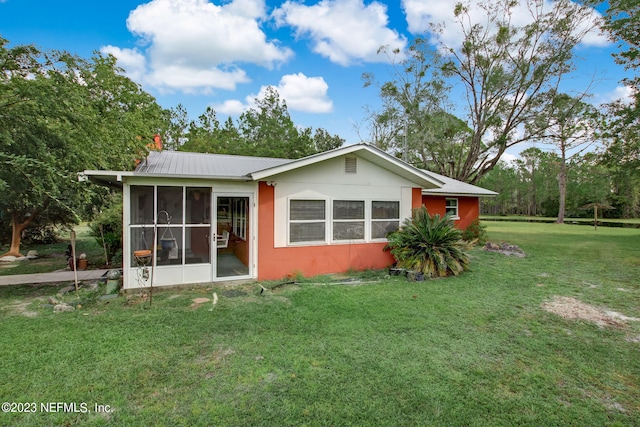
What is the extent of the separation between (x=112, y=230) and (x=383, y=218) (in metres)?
9.65

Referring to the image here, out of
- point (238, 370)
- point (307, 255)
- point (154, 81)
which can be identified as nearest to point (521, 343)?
point (238, 370)

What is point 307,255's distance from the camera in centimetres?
803

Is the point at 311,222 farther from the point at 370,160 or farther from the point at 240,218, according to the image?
the point at 240,218

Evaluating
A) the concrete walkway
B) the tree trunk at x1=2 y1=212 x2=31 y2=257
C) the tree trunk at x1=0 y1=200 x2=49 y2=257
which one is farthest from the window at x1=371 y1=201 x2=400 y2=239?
the tree trunk at x1=2 y1=212 x2=31 y2=257

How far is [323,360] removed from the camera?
3721mm

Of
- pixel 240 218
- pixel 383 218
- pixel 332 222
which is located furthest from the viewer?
pixel 240 218

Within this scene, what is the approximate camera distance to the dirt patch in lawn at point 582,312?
5.10 m

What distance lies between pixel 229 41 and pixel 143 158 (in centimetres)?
547

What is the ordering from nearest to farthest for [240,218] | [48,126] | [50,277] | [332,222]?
[48,126] → [50,277] → [332,222] → [240,218]

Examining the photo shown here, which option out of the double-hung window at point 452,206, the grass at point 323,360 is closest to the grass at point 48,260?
the grass at point 323,360

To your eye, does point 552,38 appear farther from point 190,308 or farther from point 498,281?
point 190,308

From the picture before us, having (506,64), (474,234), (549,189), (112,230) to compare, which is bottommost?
(474,234)

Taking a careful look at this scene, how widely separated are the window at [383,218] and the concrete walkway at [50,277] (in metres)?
7.19

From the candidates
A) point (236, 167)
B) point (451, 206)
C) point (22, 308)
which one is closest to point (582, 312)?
point (236, 167)
